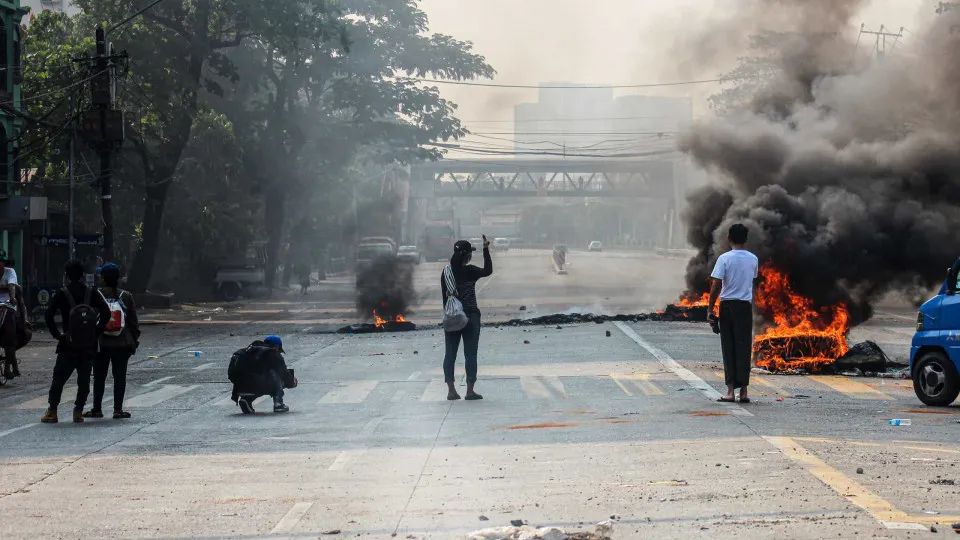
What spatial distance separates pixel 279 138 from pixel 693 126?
23.8 m

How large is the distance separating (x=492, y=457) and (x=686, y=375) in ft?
23.5

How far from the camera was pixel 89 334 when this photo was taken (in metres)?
12.4

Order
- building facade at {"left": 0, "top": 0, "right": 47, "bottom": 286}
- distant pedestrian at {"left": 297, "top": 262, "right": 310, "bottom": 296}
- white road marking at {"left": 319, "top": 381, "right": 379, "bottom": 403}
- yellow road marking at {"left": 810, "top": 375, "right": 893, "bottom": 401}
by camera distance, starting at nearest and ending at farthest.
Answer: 1. yellow road marking at {"left": 810, "top": 375, "right": 893, "bottom": 401}
2. white road marking at {"left": 319, "top": 381, "right": 379, "bottom": 403}
3. building facade at {"left": 0, "top": 0, "right": 47, "bottom": 286}
4. distant pedestrian at {"left": 297, "top": 262, "right": 310, "bottom": 296}

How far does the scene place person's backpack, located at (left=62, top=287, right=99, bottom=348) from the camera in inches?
484

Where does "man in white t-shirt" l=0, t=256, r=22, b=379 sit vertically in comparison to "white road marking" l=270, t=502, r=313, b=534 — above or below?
above

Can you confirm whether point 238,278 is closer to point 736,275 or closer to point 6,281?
point 6,281

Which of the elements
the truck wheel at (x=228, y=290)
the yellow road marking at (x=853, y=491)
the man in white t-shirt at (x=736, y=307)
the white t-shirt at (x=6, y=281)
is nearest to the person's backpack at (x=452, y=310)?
the man in white t-shirt at (x=736, y=307)

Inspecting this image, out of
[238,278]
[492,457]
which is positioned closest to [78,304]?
[492,457]

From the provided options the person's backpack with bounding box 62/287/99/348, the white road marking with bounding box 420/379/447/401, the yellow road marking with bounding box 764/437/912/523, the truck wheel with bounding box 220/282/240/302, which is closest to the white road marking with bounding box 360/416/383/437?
the white road marking with bounding box 420/379/447/401

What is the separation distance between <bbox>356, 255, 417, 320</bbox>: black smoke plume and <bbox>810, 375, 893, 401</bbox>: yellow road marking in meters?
16.0

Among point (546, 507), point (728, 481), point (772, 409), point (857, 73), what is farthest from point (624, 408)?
point (857, 73)

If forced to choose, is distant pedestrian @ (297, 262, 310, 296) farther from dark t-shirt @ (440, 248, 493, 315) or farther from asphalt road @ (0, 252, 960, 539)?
dark t-shirt @ (440, 248, 493, 315)

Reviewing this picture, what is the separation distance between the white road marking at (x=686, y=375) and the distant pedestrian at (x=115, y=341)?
6011 millimetres

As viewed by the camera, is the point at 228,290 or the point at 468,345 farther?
the point at 228,290
